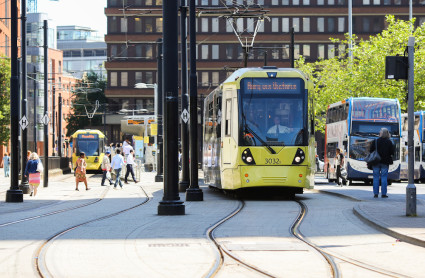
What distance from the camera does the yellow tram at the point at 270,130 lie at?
945 inches

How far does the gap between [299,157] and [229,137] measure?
195 cm

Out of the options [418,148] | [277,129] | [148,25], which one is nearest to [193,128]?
[277,129]

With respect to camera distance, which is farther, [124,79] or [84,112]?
[84,112]

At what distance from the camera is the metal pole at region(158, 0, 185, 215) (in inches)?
730

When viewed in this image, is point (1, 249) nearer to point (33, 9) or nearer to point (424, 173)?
point (424, 173)

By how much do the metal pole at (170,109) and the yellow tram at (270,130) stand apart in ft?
18.2

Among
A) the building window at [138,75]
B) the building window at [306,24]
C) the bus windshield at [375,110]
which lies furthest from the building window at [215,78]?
the bus windshield at [375,110]

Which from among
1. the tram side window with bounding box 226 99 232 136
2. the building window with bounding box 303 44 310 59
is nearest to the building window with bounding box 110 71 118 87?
the building window with bounding box 303 44 310 59

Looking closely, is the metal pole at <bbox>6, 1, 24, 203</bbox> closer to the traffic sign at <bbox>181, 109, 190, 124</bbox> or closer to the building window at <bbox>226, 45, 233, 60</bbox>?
the traffic sign at <bbox>181, 109, 190, 124</bbox>

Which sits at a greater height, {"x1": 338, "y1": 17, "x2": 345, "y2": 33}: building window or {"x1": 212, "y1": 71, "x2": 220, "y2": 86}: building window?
{"x1": 338, "y1": 17, "x2": 345, "y2": 33}: building window

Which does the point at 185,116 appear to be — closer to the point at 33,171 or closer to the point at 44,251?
the point at 33,171

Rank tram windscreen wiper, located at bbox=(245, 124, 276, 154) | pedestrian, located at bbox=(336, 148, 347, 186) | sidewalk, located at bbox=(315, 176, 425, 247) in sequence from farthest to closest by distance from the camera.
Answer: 1. pedestrian, located at bbox=(336, 148, 347, 186)
2. tram windscreen wiper, located at bbox=(245, 124, 276, 154)
3. sidewalk, located at bbox=(315, 176, 425, 247)

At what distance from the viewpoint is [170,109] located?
18656mm

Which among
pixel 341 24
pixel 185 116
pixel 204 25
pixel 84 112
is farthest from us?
pixel 84 112
